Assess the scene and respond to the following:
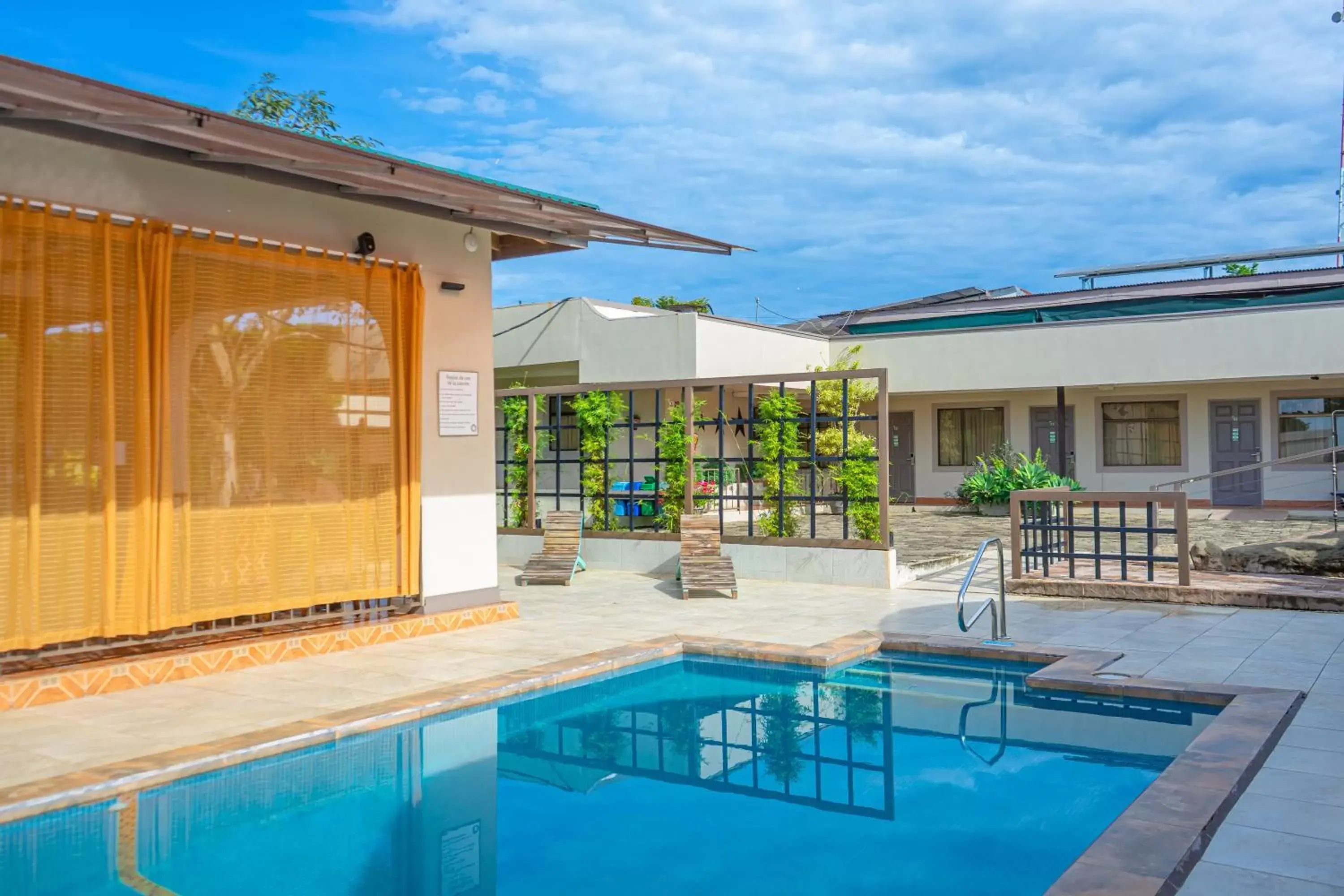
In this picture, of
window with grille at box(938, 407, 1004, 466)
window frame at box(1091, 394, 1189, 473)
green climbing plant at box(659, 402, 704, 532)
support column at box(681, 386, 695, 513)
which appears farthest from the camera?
window with grille at box(938, 407, 1004, 466)

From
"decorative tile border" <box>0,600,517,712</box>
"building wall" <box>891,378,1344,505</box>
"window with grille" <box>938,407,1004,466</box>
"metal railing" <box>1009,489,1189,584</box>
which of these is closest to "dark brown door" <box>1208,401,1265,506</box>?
"building wall" <box>891,378,1344,505</box>

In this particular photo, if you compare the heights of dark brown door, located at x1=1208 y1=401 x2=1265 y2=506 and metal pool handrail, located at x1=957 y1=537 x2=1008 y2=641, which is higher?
dark brown door, located at x1=1208 y1=401 x2=1265 y2=506

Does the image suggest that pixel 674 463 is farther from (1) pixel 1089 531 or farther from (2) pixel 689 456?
(1) pixel 1089 531

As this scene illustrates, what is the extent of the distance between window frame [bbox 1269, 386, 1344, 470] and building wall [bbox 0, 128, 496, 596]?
17929 millimetres

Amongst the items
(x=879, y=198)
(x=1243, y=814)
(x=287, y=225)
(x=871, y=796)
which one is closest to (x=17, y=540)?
(x=287, y=225)

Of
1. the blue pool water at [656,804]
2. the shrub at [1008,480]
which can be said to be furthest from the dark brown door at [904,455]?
the blue pool water at [656,804]

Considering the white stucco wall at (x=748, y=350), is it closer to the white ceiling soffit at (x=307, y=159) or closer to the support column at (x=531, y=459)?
the support column at (x=531, y=459)

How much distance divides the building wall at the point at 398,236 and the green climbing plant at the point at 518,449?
4.45 m

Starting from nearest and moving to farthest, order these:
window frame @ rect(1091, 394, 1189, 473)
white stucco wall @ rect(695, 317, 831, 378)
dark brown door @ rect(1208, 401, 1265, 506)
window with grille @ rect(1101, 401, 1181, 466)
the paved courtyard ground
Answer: the paved courtyard ground → white stucco wall @ rect(695, 317, 831, 378) → dark brown door @ rect(1208, 401, 1265, 506) → window frame @ rect(1091, 394, 1189, 473) → window with grille @ rect(1101, 401, 1181, 466)

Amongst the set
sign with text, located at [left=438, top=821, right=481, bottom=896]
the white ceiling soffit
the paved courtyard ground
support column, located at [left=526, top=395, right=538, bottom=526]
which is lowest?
sign with text, located at [left=438, top=821, right=481, bottom=896]

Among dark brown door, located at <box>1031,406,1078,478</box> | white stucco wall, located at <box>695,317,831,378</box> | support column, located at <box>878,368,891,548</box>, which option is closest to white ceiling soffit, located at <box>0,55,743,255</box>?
support column, located at <box>878,368,891,548</box>

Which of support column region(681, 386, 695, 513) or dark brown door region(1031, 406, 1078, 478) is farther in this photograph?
dark brown door region(1031, 406, 1078, 478)

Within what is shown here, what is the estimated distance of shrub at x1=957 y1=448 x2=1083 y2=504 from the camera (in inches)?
810

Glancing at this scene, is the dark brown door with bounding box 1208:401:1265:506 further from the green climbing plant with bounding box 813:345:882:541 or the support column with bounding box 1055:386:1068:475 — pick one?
the green climbing plant with bounding box 813:345:882:541
